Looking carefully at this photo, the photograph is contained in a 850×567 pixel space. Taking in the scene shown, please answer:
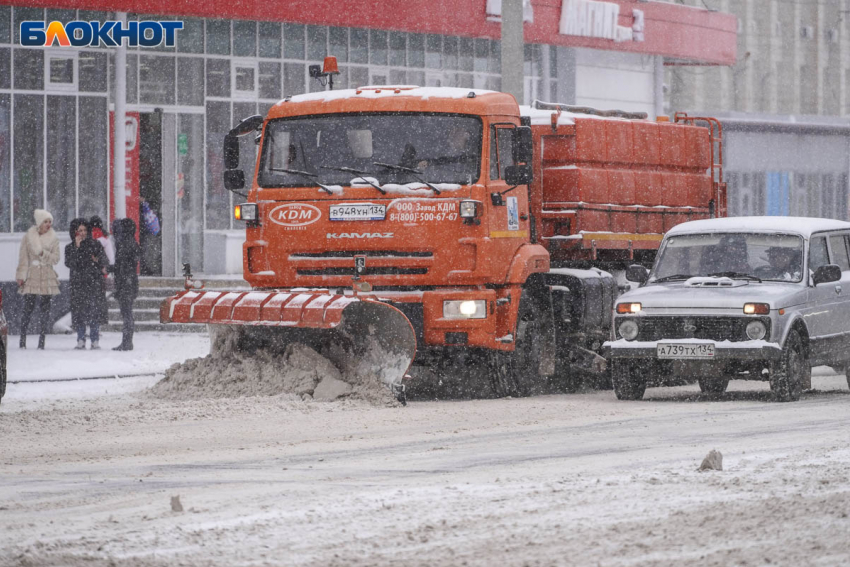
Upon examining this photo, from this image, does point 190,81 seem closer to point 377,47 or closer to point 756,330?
point 377,47

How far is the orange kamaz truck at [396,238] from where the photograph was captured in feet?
47.2

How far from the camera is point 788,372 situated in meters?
14.3

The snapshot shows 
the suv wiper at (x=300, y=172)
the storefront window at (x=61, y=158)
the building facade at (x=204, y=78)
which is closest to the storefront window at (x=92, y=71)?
the building facade at (x=204, y=78)

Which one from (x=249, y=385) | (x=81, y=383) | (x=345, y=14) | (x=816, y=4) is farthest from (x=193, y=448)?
(x=816, y=4)

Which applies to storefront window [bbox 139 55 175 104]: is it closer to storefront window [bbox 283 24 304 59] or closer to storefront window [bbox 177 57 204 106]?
storefront window [bbox 177 57 204 106]

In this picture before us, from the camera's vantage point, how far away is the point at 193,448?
11.0 m

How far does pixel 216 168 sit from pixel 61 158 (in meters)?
3.36

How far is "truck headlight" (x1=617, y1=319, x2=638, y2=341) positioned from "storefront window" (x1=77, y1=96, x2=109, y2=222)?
14.8 m

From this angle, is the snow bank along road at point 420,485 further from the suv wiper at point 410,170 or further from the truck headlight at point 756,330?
the suv wiper at point 410,170

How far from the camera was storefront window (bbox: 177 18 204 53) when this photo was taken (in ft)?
95.1

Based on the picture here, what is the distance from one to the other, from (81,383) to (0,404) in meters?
2.55

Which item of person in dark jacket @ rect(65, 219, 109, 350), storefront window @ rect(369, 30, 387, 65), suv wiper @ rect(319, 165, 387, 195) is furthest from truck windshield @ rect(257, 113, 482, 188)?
storefront window @ rect(369, 30, 387, 65)

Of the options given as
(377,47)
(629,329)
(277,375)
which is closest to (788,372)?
(629,329)

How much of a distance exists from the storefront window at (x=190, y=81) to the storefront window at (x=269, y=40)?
1.27 meters
